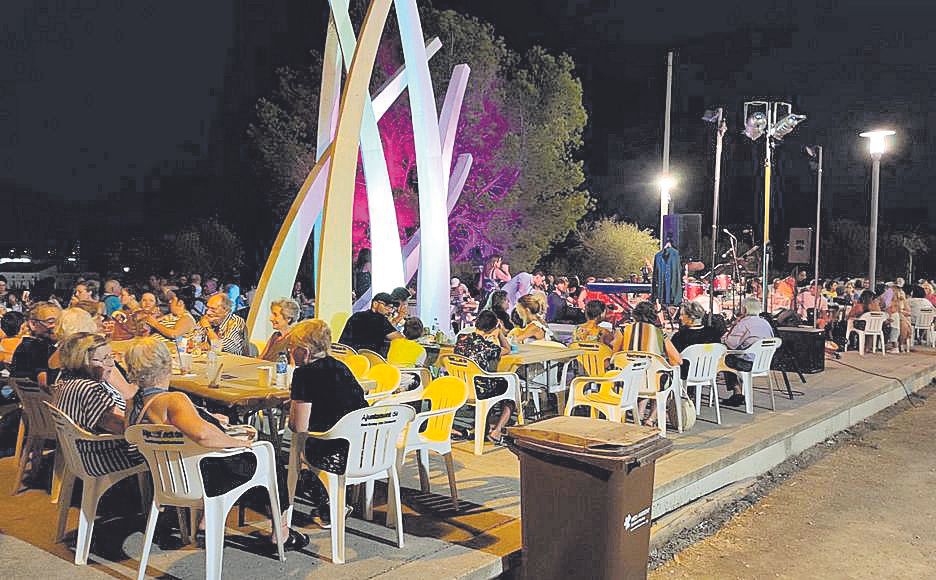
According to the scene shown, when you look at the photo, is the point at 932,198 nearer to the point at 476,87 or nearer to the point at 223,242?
the point at 476,87

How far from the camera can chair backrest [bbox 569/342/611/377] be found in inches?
302

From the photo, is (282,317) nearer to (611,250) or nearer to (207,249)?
(207,249)

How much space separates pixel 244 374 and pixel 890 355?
1305 centimetres

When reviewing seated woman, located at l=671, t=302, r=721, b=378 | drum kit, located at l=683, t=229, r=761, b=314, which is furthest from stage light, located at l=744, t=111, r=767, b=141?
seated woman, located at l=671, t=302, r=721, b=378

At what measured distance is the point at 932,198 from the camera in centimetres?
4697

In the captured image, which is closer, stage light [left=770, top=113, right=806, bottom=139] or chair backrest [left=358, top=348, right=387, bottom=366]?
chair backrest [left=358, top=348, right=387, bottom=366]

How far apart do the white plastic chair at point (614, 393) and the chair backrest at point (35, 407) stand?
396cm

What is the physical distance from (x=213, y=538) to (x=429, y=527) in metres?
1.45

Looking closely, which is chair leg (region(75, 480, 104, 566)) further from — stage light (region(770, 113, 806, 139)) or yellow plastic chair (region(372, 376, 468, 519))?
stage light (region(770, 113, 806, 139))

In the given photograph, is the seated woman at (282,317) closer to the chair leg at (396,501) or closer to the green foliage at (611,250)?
the chair leg at (396,501)

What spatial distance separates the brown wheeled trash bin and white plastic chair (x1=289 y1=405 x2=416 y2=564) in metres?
0.71

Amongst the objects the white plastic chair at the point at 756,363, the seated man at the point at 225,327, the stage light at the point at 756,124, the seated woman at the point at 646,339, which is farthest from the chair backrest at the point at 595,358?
the stage light at the point at 756,124

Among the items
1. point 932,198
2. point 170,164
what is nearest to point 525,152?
point 170,164

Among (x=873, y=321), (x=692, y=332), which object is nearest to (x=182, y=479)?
(x=692, y=332)
